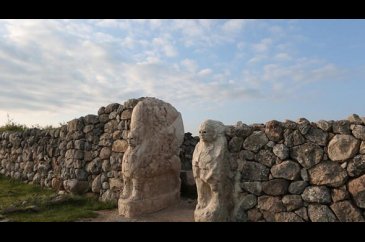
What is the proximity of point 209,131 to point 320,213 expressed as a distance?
85.5 inches

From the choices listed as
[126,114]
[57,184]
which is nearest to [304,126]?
[126,114]

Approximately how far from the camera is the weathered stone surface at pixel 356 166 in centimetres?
545

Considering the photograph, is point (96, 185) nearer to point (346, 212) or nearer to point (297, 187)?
point (297, 187)

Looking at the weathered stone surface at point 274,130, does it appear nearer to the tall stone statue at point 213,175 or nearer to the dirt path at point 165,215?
the tall stone statue at point 213,175

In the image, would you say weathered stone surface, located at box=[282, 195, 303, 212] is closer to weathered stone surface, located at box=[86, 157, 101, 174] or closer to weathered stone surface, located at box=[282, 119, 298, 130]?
weathered stone surface, located at box=[282, 119, 298, 130]

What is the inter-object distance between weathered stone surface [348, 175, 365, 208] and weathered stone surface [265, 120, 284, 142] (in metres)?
1.28

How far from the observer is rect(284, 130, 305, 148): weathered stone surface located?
6023 millimetres

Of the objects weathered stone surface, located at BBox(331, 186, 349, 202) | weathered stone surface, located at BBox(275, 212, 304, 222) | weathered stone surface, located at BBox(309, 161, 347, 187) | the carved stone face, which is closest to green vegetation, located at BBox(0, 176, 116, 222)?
the carved stone face

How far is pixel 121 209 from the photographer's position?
26.0 feet

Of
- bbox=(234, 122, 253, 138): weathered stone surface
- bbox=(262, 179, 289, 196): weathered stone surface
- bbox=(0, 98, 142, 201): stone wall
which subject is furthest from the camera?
bbox=(0, 98, 142, 201): stone wall

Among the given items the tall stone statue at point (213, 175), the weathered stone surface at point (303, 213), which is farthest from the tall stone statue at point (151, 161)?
the weathered stone surface at point (303, 213)

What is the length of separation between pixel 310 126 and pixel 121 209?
414 cm
